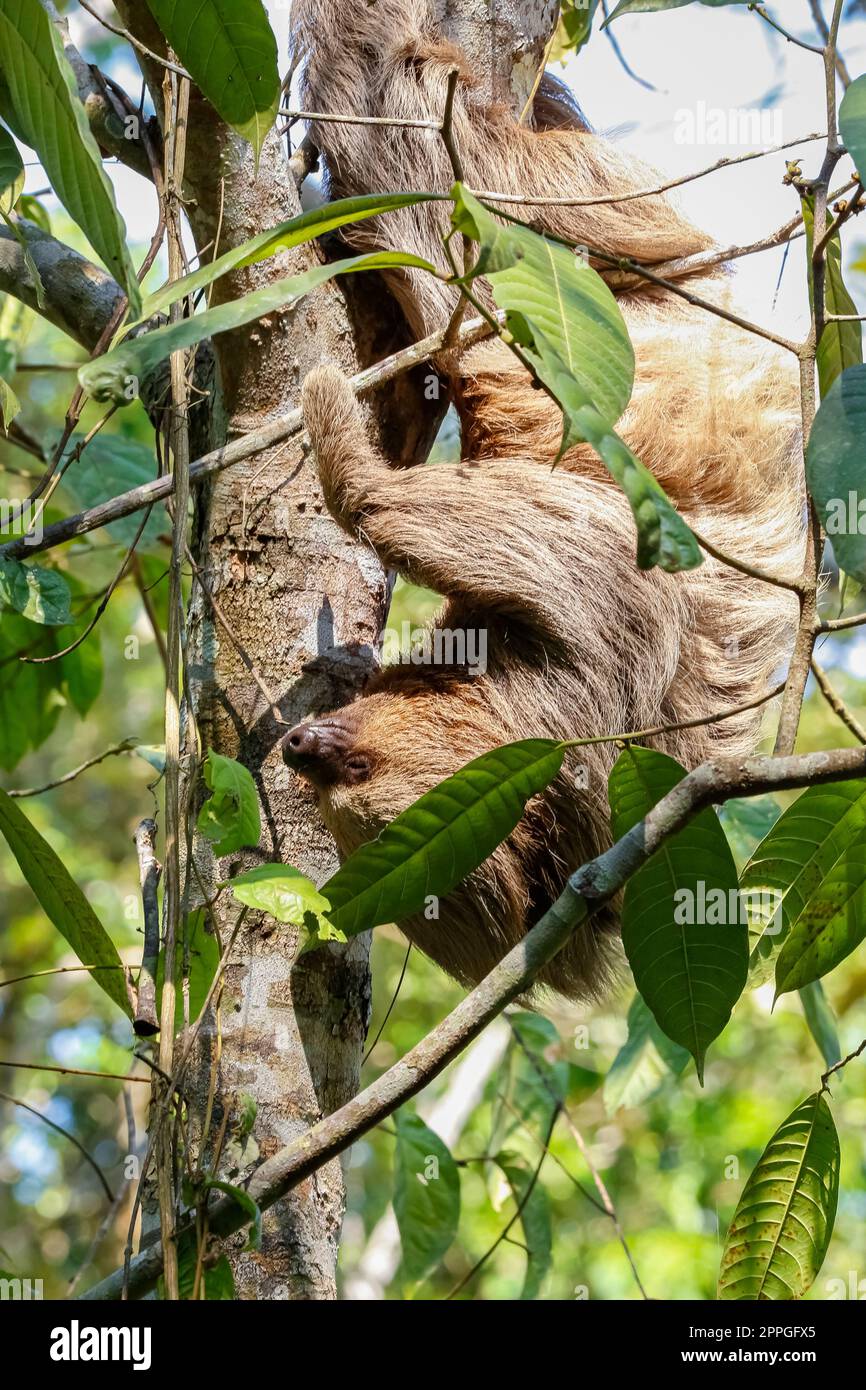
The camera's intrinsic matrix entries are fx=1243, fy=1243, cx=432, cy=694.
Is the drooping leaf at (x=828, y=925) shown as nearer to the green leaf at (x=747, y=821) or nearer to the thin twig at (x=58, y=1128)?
the thin twig at (x=58, y=1128)

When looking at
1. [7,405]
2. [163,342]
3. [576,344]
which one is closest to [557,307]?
[576,344]

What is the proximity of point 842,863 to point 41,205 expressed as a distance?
4.01 metres

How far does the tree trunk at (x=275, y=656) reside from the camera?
2.70 m

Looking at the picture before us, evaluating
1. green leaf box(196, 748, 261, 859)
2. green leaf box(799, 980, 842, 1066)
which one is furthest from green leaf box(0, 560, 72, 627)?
green leaf box(799, 980, 842, 1066)

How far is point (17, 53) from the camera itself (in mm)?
1929

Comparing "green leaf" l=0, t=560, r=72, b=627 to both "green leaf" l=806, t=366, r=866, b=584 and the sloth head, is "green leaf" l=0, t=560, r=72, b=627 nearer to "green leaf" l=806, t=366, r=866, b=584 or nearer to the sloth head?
the sloth head

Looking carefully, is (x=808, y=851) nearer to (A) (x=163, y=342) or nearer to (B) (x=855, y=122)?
(B) (x=855, y=122)

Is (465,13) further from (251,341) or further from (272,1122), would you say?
(272,1122)

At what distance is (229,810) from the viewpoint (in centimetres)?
259

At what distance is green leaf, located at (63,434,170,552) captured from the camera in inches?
166

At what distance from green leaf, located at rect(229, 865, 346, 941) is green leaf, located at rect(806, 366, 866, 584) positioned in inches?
42.2

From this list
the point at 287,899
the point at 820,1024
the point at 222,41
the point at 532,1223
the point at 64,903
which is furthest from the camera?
the point at 532,1223

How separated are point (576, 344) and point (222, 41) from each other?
0.90m
